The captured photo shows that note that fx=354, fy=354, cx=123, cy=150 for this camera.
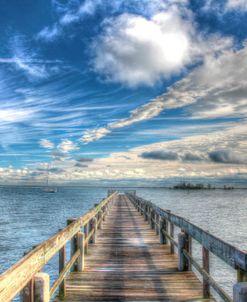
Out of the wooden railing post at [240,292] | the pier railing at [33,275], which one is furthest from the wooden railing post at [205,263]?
the pier railing at [33,275]

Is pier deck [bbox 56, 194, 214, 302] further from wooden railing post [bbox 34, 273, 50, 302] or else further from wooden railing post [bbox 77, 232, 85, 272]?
wooden railing post [bbox 34, 273, 50, 302]

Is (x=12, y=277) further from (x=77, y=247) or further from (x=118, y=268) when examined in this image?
(x=118, y=268)

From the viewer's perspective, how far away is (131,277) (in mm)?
6871

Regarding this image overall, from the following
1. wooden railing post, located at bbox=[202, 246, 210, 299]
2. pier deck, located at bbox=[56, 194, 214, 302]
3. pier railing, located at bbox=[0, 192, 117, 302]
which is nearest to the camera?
pier railing, located at bbox=[0, 192, 117, 302]

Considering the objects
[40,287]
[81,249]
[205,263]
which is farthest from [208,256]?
[81,249]

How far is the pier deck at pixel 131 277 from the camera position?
572cm

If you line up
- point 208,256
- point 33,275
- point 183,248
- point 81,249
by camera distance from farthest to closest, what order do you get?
1. point 81,249
2. point 183,248
3. point 208,256
4. point 33,275

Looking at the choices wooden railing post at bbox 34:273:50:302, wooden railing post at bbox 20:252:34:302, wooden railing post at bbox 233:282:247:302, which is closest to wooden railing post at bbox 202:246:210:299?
wooden railing post at bbox 233:282:247:302

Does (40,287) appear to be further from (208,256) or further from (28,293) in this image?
(208,256)

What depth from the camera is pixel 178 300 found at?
5.43m

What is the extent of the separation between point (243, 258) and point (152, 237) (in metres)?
8.99

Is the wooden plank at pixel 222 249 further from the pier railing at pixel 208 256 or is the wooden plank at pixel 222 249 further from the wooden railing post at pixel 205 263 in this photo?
the wooden railing post at pixel 205 263

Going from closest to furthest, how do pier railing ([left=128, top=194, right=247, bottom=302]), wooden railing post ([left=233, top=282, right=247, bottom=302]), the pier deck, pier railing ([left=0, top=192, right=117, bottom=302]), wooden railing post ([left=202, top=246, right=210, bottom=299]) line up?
1. pier railing ([left=0, top=192, right=117, bottom=302])
2. wooden railing post ([left=233, top=282, right=247, bottom=302])
3. pier railing ([left=128, top=194, right=247, bottom=302])
4. wooden railing post ([left=202, top=246, right=210, bottom=299])
5. the pier deck

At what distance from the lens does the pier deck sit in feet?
18.8
